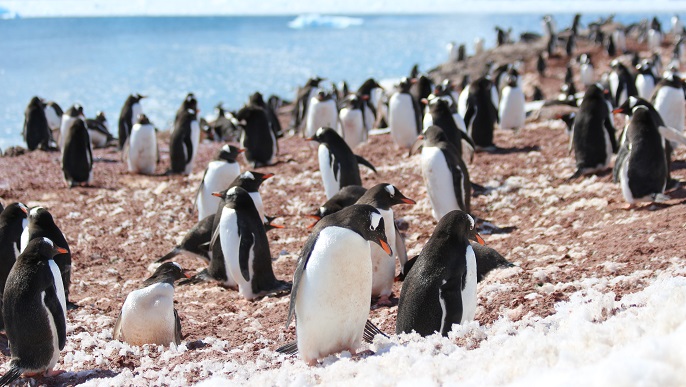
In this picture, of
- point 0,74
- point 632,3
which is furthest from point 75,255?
point 632,3

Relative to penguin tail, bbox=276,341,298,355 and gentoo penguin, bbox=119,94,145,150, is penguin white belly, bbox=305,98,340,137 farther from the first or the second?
penguin tail, bbox=276,341,298,355

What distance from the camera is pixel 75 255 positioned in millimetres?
7742

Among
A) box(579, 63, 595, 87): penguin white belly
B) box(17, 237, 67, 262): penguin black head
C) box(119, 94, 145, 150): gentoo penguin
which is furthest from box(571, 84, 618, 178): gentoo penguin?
box(579, 63, 595, 87): penguin white belly

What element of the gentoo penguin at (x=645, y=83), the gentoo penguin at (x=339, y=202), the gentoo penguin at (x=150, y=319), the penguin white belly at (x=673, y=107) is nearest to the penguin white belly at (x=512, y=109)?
the gentoo penguin at (x=645, y=83)

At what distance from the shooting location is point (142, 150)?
11414mm

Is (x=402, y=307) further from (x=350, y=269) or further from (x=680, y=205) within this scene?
(x=680, y=205)

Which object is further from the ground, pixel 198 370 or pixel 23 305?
pixel 23 305

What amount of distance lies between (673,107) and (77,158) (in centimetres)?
770

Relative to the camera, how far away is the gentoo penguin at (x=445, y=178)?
7.17 meters

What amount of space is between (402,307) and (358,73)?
36749mm

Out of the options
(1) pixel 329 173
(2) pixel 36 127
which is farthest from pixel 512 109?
(2) pixel 36 127

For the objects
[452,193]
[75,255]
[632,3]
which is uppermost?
[632,3]

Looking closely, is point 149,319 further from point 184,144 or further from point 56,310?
point 184,144

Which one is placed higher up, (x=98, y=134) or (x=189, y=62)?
(x=189, y=62)
